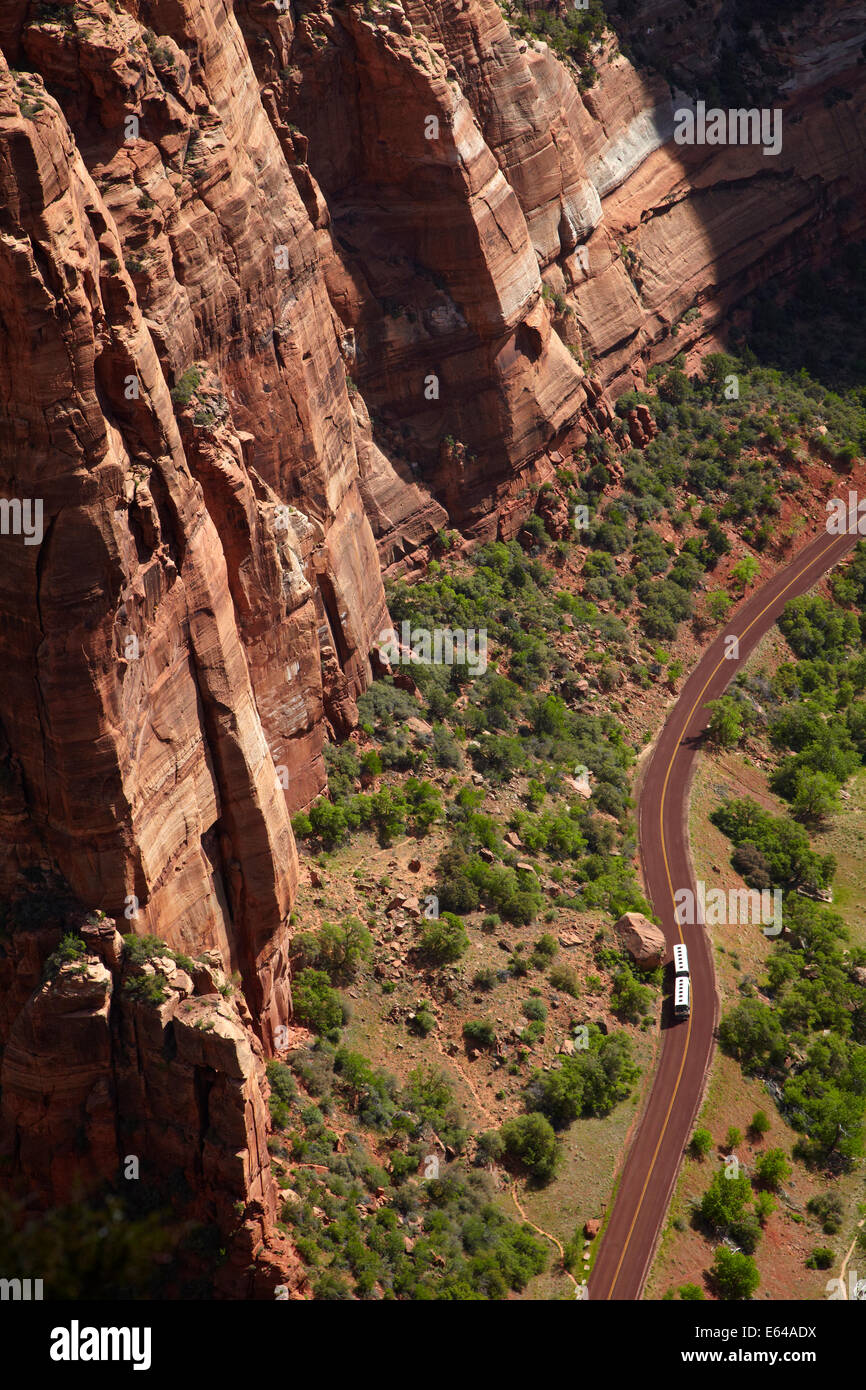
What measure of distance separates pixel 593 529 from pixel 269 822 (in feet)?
129

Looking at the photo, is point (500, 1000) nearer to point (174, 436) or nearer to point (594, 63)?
point (174, 436)

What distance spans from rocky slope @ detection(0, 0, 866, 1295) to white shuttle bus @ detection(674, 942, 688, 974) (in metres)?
17.4

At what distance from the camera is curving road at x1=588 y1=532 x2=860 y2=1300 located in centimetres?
5547

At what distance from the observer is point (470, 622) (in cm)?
7369

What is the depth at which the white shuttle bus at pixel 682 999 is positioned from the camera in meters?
63.6

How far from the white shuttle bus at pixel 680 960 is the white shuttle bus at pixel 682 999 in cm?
80

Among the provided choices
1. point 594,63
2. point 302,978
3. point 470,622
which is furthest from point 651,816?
point 594,63

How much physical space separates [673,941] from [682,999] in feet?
12.8

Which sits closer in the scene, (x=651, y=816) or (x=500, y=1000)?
(x=500, y=1000)

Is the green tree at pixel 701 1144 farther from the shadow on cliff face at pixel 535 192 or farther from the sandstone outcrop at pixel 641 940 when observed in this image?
the shadow on cliff face at pixel 535 192

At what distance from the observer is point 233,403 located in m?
53.2

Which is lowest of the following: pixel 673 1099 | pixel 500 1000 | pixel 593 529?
pixel 673 1099

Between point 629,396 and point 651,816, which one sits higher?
point 629,396


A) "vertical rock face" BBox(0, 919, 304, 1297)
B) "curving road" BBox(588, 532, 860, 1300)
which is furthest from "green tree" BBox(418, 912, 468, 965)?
"vertical rock face" BBox(0, 919, 304, 1297)
